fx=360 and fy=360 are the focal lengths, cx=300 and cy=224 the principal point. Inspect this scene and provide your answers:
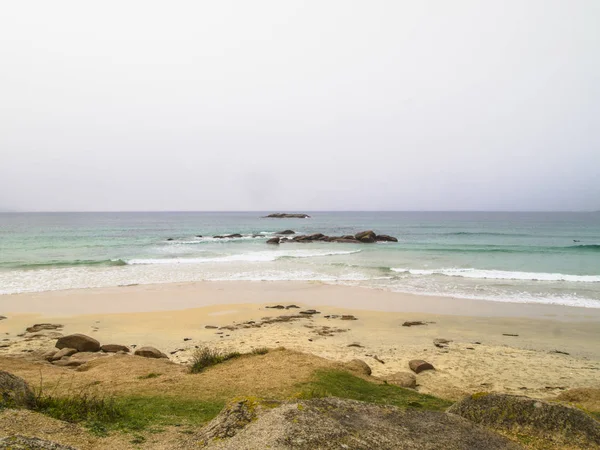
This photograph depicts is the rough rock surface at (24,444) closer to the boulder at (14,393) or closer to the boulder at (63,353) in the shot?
the boulder at (14,393)

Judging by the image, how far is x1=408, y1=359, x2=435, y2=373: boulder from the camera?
29.9 feet

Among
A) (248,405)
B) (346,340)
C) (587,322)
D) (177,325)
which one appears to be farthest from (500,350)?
(177,325)

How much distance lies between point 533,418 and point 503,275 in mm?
22758

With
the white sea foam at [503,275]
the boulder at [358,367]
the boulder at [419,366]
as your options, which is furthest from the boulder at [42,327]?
the white sea foam at [503,275]

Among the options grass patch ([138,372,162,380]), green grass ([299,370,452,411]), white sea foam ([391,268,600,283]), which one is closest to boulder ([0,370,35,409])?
grass patch ([138,372,162,380])

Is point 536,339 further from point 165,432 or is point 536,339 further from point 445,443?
A: point 165,432

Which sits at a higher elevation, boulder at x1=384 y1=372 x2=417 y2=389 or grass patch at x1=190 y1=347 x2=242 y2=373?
grass patch at x1=190 y1=347 x2=242 y2=373

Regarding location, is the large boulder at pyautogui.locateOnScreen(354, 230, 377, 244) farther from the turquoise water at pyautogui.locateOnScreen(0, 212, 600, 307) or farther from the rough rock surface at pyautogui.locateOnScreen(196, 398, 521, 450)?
the rough rock surface at pyautogui.locateOnScreen(196, 398, 521, 450)

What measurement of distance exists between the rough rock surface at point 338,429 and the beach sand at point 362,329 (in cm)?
384

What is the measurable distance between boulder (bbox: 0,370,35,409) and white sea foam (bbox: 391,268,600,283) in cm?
2339

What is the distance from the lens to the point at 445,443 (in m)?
3.39

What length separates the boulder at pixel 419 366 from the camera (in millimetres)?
9113

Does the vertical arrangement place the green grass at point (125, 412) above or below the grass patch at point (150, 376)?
above

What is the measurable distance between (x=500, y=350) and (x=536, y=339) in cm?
221
